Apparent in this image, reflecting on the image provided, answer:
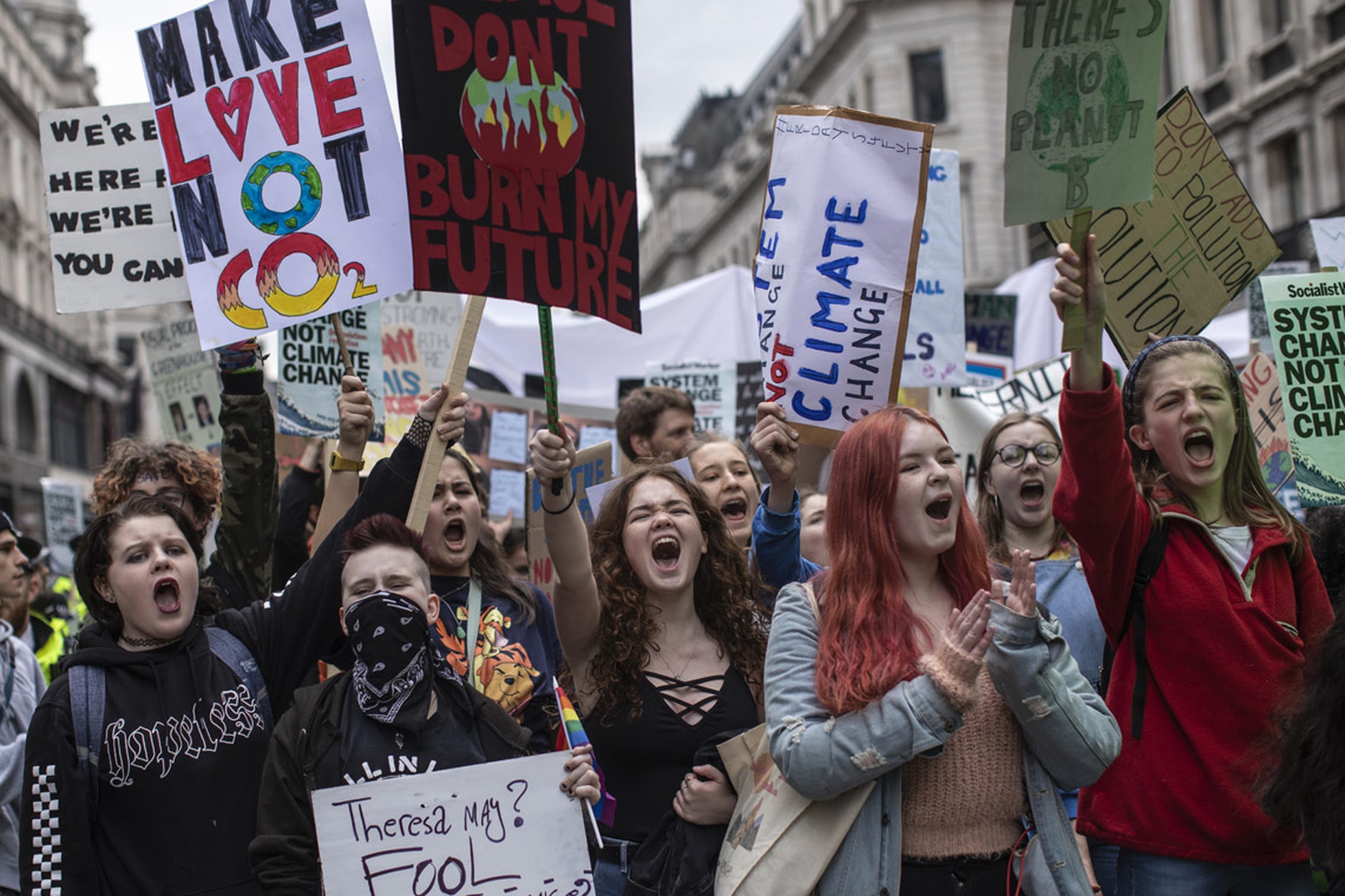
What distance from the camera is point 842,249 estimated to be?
4734 millimetres

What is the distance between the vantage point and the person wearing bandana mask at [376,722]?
3141 millimetres

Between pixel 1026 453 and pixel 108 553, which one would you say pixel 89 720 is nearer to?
pixel 108 553

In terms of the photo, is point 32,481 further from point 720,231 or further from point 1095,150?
point 1095,150

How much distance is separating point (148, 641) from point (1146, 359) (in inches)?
103

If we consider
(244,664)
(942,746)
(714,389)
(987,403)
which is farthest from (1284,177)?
(244,664)

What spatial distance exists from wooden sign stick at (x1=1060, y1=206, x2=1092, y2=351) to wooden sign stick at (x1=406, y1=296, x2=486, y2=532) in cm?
147

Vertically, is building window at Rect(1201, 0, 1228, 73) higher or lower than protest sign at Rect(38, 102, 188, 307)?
higher

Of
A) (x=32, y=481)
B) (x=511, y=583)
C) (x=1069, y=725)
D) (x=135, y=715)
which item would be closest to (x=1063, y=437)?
(x=1069, y=725)

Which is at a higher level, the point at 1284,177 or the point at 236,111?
the point at 1284,177

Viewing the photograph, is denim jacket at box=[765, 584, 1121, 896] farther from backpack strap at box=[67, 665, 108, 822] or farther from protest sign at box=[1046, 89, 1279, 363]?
protest sign at box=[1046, 89, 1279, 363]

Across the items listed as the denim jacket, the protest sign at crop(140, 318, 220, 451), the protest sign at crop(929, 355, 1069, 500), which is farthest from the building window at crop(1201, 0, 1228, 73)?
the denim jacket

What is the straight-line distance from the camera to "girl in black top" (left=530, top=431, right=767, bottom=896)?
3.51m

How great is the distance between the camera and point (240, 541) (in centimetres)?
431

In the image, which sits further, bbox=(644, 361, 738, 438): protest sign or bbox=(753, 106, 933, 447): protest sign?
bbox=(644, 361, 738, 438): protest sign
